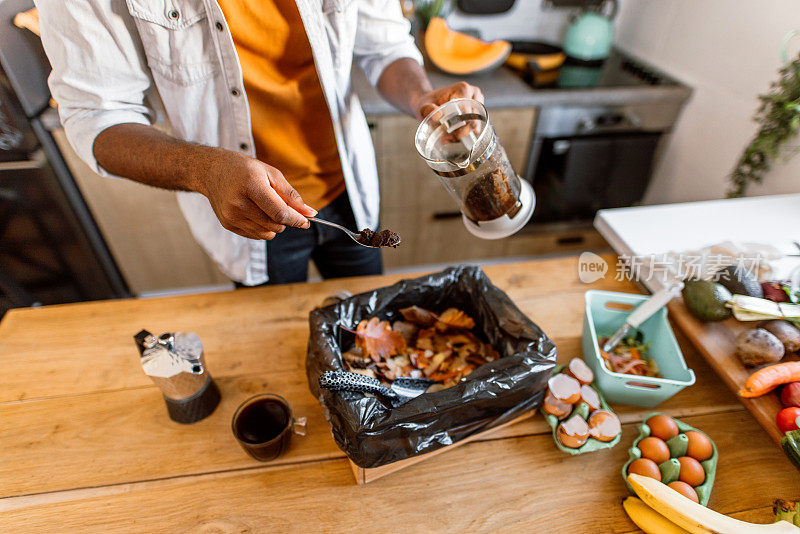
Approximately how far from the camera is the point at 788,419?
75cm

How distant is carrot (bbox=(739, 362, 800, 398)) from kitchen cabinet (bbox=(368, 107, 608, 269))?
3.47 ft

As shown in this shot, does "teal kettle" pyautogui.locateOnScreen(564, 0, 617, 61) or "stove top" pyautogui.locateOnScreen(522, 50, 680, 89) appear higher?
"teal kettle" pyautogui.locateOnScreen(564, 0, 617, 61)

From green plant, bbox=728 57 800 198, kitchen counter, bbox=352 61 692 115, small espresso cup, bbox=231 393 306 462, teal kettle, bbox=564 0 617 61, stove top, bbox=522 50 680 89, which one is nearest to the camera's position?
small espresso cup, bbox=231 393 306 462

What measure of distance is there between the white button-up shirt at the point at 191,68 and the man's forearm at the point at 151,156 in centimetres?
4

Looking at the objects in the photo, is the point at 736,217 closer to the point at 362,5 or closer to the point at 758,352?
the point at 758,352

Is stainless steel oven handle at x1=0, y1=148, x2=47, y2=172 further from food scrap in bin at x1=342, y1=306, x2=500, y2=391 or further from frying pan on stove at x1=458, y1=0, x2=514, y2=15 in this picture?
frying pan on stove at x1=458, y1=0, x2=514, y2=15

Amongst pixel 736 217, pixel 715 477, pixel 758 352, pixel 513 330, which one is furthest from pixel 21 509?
pixel 736 217

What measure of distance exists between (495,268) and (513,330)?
0.34m

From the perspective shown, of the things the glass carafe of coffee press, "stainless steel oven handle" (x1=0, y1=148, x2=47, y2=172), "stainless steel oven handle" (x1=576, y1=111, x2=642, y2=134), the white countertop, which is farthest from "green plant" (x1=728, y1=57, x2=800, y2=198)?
"stainless steel oven handle" (x1=0, y1=148, x2=47, y2=172)

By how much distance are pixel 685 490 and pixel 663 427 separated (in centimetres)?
10

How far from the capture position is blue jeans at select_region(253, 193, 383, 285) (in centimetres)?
117

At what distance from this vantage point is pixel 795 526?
0.66 meters

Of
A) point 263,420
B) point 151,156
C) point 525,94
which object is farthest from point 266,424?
point 525,94

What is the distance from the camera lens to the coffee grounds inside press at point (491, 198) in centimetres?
80
